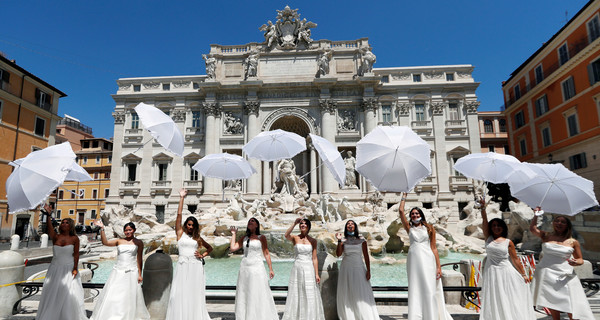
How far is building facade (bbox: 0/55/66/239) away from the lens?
75.1 ft

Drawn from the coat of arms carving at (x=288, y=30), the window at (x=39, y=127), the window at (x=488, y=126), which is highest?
the coat of arms carving at (x=288, y=30)

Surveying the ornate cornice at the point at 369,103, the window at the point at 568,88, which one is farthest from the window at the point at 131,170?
the window at the point at 568,88

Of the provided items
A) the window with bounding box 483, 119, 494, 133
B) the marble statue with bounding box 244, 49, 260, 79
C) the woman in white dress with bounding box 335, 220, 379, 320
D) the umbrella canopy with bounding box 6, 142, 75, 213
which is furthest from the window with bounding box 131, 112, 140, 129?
the window with bounding box 483, 119, 494, 133

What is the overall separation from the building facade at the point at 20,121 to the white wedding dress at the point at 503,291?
29.7 m

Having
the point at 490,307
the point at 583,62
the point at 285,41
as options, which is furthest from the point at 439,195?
the point at 490,307

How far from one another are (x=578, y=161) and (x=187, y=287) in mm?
26936

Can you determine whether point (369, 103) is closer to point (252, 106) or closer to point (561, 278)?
point (252, 106)

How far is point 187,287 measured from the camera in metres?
4.59

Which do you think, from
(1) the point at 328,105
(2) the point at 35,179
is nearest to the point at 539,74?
(1) the point at 328,105

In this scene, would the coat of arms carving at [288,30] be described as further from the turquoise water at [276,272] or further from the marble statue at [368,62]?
the turquoise water at [276,272]

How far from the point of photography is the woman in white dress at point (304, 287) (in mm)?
4609

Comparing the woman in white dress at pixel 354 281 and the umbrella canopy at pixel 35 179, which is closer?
the umbrella canopy at pixel 35 179

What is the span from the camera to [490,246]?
452 cm

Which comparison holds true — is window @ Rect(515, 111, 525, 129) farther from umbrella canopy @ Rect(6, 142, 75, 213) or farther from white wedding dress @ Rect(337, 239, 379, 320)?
umbrella canopy @ Rect(6, 142, 75, 213)
